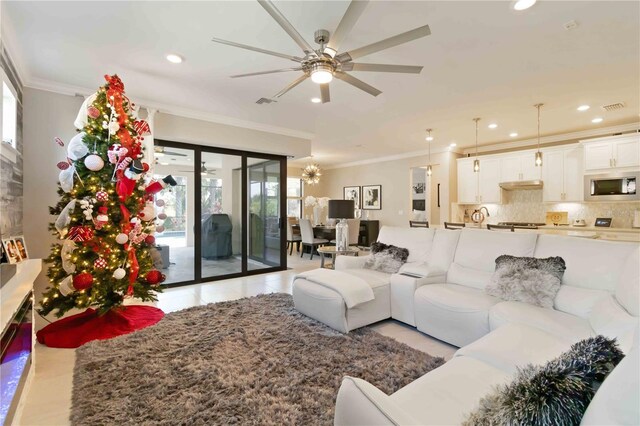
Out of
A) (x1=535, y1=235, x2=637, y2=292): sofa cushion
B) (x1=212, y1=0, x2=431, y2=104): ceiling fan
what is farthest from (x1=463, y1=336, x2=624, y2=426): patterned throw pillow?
(x1=212, y1=0, x2=431, y2=104): ceiling fan

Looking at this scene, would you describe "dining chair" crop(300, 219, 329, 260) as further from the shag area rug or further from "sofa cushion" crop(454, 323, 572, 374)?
"sofa cushion" crop(454, 323, 572, 374)

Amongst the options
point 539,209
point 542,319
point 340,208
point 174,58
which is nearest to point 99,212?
point 174,58

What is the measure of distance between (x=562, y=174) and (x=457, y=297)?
15.7 ft

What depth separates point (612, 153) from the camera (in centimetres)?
489

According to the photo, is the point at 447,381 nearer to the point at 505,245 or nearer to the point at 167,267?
the point at 505,245

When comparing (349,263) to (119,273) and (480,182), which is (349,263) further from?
(480,182)

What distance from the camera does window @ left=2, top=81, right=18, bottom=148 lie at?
8.85 ft

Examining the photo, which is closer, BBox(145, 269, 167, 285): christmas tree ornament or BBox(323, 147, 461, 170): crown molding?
BBox(145, 269, 167, 285): christmas tree ornament

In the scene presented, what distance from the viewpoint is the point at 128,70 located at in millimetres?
3168

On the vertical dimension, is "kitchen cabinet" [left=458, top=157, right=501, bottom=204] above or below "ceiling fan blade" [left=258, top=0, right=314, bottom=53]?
below

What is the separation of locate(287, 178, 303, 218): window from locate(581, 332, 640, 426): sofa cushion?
29.6ft

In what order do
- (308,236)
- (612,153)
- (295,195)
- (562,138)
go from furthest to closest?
(295,195) → (308,236) → (562,138) → (612,153)

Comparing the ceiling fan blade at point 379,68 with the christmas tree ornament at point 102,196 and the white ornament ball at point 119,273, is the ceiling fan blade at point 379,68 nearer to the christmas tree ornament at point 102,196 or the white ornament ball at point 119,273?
the christmas tree ornament at point 102,196

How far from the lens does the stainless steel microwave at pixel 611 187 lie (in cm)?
474
